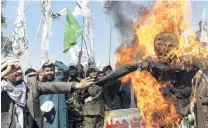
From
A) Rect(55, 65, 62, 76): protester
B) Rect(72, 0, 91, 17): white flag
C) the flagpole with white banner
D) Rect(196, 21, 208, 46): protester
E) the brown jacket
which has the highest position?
Rect(72, 0, 91, 17): white flag

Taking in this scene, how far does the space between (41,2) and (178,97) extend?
1067cm

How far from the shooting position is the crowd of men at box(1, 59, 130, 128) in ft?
18.1

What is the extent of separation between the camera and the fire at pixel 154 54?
6.67 metres

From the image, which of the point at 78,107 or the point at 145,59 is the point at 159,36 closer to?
the point at 145,59

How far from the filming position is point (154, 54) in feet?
23.0

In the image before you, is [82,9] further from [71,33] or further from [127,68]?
[127,68]

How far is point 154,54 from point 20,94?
239cm

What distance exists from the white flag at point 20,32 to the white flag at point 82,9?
1.70 meters

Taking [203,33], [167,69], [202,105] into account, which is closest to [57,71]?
[203,33]

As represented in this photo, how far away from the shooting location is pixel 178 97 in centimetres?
651

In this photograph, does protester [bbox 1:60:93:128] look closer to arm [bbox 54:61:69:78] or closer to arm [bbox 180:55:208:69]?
arm [bbox 180:55:208:69]

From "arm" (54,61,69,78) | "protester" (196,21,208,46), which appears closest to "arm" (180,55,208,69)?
"protester" (196,21,208,46)

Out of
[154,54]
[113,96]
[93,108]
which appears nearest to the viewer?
[154,54]

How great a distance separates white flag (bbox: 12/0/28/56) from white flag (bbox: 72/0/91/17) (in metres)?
1.70
